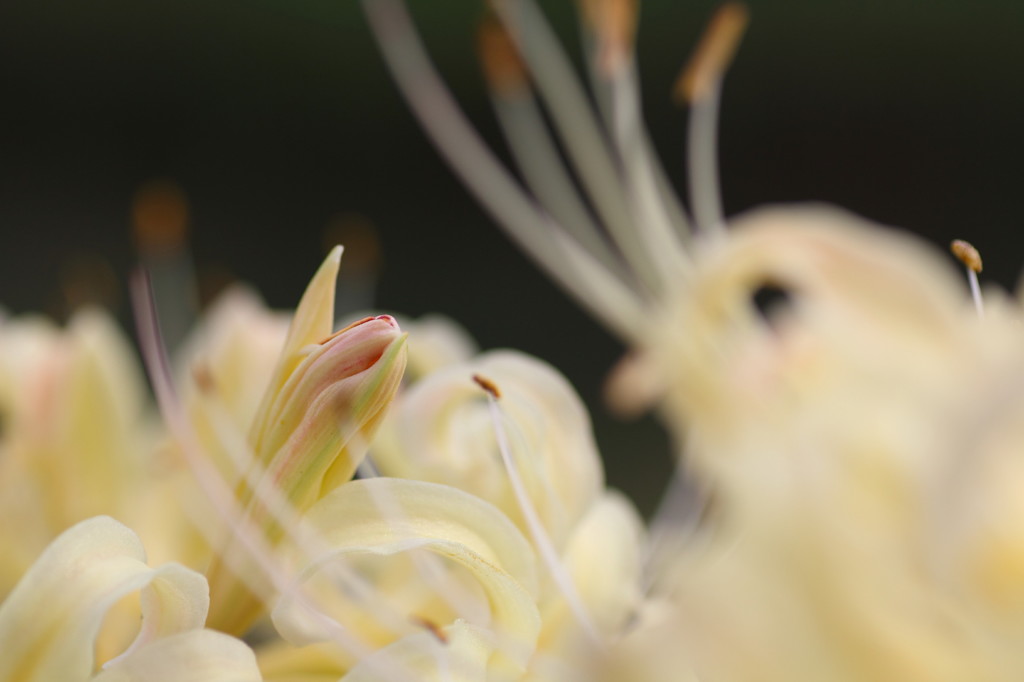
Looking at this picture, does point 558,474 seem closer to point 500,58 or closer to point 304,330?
point 304,330

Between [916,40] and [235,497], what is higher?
[235,497]

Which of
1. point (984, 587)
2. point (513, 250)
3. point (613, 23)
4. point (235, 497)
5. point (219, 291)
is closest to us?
point (984, 587)

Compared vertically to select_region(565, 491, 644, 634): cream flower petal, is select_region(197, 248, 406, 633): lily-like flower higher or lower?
higher

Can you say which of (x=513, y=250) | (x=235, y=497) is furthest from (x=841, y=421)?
(x=513, y=250)

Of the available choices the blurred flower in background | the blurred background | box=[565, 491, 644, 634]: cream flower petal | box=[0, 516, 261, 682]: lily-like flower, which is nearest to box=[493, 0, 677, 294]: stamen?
the blurred flower in background

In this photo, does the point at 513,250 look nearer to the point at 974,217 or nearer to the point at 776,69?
the point at 776,69

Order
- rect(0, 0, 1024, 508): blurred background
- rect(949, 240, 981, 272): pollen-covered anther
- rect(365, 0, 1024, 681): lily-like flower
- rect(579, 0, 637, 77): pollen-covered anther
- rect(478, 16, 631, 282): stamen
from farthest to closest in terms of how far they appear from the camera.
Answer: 1. rect(0, 0, 1024, 508): blurred background
2. rect(478, 16, 631, 282): stamen
3. rect(579, 0, 637, 77): pollen-covered anther
4. rect(949, 240, 981, 272): pollen-covered anther
5. rect(365, 0, 1024, 681): lily-like flower

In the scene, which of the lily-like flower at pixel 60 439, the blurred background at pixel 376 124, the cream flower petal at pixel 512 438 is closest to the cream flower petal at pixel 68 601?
the cream flower petal at pixel 512 438

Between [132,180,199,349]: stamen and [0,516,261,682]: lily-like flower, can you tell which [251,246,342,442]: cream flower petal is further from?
[132,180,199,349]: stamen

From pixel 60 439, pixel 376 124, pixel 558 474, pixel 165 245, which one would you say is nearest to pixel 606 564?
pixel 558 474
